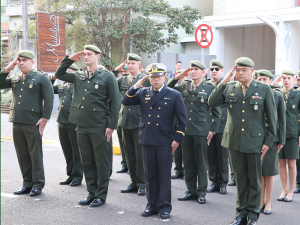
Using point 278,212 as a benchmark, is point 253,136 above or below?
above

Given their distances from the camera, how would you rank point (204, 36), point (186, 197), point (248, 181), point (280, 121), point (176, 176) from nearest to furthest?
point (248, 181) → point (280, 121) → point (186, 197) → point (176, 176) → point (204, 36)

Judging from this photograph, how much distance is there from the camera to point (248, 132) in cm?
508

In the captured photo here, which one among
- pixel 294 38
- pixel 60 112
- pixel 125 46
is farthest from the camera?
pixel 125 46

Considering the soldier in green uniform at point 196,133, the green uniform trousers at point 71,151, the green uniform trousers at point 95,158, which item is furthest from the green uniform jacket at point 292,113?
the green uniform trousers at point 71,151

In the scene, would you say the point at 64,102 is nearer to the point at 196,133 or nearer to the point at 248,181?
the point at 196,133

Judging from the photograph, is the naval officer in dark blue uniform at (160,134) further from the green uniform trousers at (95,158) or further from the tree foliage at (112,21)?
the tree foliage at (112,21)

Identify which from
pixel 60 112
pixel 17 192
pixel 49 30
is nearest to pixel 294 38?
pixel 49 30

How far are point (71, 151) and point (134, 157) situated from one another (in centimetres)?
144

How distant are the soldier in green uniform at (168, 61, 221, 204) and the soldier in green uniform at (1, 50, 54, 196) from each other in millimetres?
2320

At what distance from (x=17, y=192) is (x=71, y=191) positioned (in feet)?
2.96

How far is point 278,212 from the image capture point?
5852 millimetres

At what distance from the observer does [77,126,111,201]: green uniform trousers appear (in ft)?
19.8

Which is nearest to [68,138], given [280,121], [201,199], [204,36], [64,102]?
[64,102]

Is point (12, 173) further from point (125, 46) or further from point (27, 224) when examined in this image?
point (125, 46)
